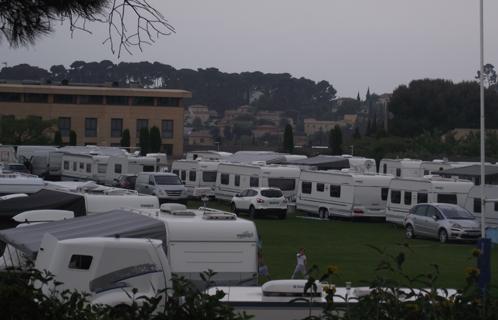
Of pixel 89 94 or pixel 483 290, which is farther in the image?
pixel 89 94

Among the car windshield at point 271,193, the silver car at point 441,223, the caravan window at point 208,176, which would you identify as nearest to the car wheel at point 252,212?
the car windshield at point 271,193

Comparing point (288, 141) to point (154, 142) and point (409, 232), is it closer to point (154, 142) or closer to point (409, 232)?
point (154, 142)

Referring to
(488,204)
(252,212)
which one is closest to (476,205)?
(488,204)

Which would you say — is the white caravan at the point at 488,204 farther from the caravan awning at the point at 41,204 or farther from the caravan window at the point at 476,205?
the caravan awning at the point at 41,204

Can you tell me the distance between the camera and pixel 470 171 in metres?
39.0

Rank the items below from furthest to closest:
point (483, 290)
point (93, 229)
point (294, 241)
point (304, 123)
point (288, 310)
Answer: point (304, 123) → point (294, 241) → point (93, 229) → point (288, 310) → point (483, 290)

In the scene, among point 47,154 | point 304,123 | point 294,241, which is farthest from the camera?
point 304,123

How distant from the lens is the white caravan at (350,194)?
121 ft

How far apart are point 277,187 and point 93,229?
1080 inches

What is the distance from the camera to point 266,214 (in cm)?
3775

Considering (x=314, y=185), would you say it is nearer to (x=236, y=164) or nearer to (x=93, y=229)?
(x=236, y=164)

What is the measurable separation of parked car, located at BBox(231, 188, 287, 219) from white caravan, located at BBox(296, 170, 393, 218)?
5.61 feet

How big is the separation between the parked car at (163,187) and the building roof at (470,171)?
1151cm

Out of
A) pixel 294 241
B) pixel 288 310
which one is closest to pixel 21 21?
pixel 288 310
